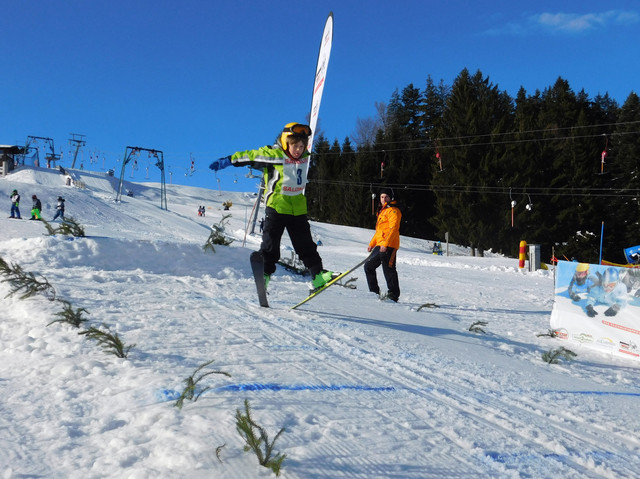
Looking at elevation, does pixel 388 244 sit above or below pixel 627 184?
below

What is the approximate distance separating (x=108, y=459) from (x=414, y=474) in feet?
3.83

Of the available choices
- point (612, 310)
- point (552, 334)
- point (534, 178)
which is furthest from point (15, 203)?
point (534, 178)

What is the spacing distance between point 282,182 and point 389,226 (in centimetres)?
254

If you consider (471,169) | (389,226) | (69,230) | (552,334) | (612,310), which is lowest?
(552,334)

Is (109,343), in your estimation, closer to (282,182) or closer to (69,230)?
(282,182)

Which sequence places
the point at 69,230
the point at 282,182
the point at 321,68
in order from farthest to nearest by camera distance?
the point at 321,68, the point at 69,230, the point at 282,182

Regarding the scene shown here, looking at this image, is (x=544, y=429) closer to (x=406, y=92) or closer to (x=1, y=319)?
(x=1, y=319)

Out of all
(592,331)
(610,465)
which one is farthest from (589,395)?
(592,331)

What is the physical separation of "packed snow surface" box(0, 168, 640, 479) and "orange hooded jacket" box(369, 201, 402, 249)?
1376mm

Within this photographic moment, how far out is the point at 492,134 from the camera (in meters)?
37.1

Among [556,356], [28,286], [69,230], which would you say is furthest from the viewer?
[69,230]

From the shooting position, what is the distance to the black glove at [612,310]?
5.36m

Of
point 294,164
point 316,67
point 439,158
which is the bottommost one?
point 294,164

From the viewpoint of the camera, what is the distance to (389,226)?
23.4 ft
